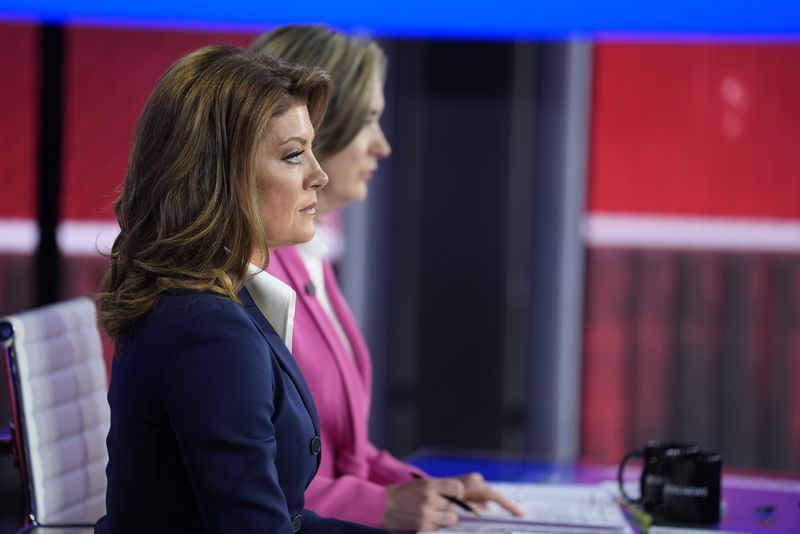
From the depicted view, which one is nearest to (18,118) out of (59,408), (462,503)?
(59,408)

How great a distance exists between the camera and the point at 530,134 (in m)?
3.84

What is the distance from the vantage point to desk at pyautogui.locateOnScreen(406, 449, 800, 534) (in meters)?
1.84

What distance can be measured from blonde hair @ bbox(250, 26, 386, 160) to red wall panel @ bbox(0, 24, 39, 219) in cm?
213

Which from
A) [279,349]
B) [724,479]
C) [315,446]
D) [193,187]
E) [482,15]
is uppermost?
[482,15]

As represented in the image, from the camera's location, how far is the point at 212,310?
50.8 inches

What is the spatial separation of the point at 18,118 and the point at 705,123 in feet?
7.66

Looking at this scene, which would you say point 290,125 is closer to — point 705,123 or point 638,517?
point 638,517

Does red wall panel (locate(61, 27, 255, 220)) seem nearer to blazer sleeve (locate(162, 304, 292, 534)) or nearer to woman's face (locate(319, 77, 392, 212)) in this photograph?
woman's face (locate(319, 77, 392, 212))

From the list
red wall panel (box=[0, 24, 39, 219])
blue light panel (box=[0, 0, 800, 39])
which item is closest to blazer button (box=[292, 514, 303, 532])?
blue light panel (box=[0, 0, 800, 39])

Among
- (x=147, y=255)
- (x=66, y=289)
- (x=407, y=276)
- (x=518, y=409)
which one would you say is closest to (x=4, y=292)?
(x=66, y=289)

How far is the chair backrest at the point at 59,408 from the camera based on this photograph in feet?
6.42

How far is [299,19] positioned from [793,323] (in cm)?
193

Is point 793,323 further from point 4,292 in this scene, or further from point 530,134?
point 4,292

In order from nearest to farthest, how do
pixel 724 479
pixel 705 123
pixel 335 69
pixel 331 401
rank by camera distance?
1. pixel 331 401
2. pixel 335 69
3. pixel 724 479
4. pixel 705 123
